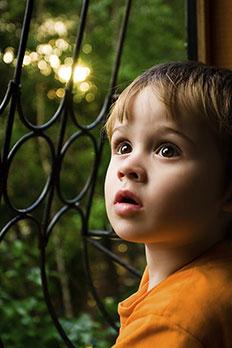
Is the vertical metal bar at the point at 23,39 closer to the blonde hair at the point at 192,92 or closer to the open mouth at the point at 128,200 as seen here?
the blonde hair at the point at 192,92

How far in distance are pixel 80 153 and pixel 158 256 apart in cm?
222

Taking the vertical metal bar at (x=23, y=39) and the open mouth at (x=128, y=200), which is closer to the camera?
the open mouth at (x=128, y=200)

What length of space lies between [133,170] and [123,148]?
2.7 inches

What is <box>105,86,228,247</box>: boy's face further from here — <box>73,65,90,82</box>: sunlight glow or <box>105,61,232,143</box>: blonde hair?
<box>73,65,90,82</box>: sunlight glow

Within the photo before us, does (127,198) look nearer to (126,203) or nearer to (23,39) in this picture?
(126,203)

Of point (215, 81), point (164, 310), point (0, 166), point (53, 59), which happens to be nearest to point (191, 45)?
point (215, 81)

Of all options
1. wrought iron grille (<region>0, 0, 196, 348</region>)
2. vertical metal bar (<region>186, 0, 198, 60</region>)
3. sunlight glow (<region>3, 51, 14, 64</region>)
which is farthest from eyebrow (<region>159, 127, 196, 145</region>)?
sunlight glow (<region>3, 51, 14, 64</region>)

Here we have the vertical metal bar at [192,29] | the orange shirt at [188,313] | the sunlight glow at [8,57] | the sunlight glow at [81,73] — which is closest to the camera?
the orange shirt at [188,313]

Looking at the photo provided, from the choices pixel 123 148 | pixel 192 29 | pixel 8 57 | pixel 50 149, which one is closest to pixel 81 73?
pixel 8 57

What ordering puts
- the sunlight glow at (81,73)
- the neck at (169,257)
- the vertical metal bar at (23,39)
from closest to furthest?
the neck at (169,257), the vertical metal bar at (23,39), the sunlight glow at (81,73)

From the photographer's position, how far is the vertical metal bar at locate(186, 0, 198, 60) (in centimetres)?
112

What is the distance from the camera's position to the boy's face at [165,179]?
2.15 ft

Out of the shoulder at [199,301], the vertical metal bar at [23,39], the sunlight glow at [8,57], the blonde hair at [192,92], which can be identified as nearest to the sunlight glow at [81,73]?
the sunlight glow at [8,57]

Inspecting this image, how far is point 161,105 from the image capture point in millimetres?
674
